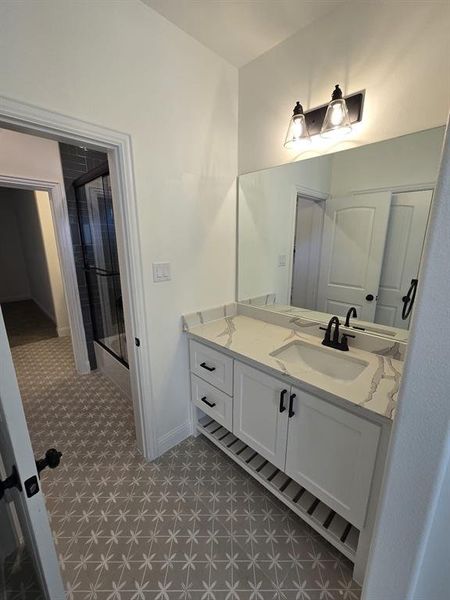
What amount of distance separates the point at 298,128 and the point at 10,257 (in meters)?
7.04

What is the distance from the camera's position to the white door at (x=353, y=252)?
4.81 ft

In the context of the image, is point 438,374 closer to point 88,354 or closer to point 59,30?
point 59,30

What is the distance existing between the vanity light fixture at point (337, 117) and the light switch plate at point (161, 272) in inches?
45.0

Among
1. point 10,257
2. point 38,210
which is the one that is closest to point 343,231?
point 38,210

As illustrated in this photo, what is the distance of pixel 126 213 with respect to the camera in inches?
56.2

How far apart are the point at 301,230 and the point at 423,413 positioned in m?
1.46

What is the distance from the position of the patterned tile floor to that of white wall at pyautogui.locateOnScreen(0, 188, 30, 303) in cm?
545

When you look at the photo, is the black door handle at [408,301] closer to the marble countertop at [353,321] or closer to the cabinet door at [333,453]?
the marble countertop at [353,321]

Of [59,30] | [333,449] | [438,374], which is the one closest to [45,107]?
[59,30]

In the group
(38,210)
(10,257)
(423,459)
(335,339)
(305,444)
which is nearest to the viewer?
(423,459)

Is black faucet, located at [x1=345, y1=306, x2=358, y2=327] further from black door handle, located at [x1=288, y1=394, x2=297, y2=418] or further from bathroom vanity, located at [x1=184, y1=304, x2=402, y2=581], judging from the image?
black door handle, located at [x1=288, y1=394, x2=297, y2=418]

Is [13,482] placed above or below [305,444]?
above

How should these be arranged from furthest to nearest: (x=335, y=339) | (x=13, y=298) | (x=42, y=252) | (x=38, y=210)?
(x=13, y=298)
(x=42, y=252)
(x=38, y=210)
(x=335, y=339)

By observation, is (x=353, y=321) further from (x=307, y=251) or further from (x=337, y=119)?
(x=337, y=119)
